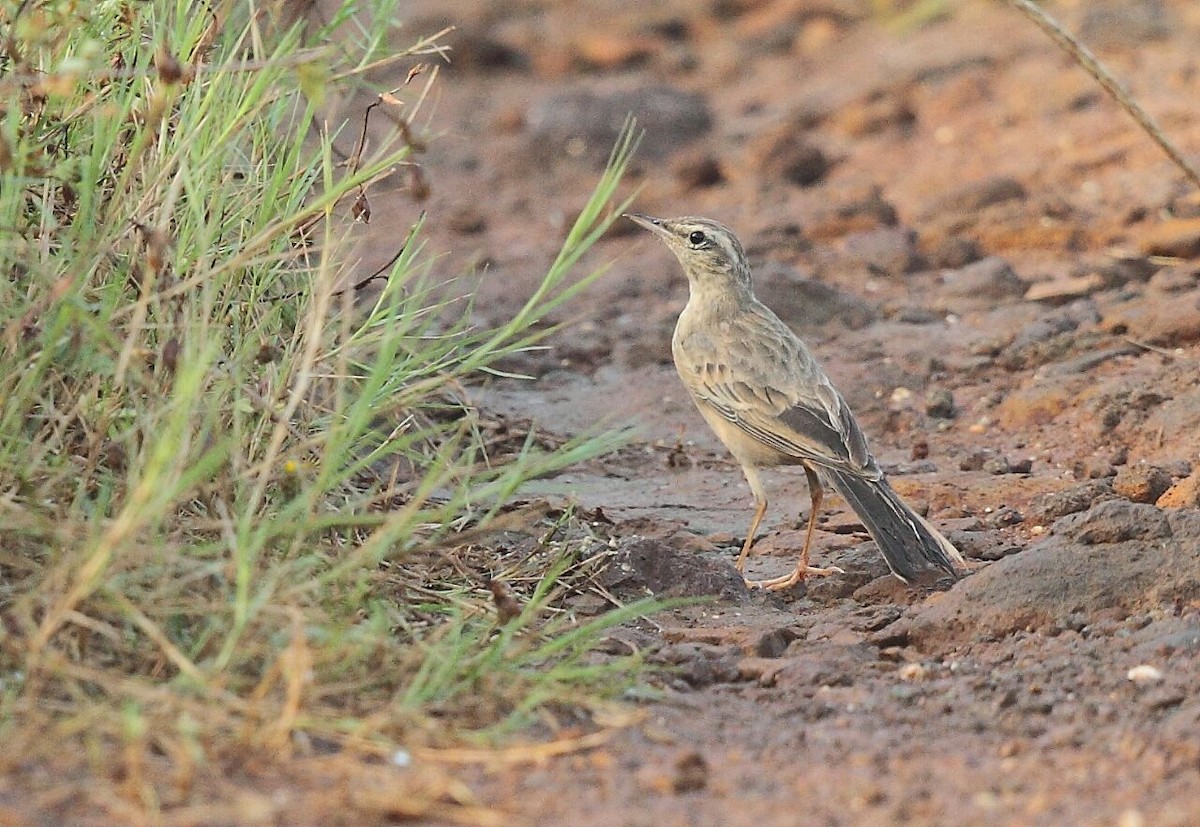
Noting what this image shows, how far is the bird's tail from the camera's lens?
565cm

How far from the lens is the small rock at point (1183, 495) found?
5781mm

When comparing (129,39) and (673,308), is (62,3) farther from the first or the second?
(673,308)

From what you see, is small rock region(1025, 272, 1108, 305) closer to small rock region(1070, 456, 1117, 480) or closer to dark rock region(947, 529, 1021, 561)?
small rock region(1070, 456, 1117, 480)

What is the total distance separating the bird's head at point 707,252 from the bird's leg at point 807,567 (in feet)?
3.43

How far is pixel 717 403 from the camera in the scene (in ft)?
22.0

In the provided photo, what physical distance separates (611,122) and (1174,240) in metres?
4.67

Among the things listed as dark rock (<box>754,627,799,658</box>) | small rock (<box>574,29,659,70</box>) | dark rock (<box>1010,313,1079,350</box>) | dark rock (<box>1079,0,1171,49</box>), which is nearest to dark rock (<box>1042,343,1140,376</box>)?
dark rock (<box>1010,313,1079,350</box>)

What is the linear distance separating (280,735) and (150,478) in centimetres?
59

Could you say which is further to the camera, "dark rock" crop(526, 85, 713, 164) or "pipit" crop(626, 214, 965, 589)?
"dark rock" crop(526, 85, 713, 164)

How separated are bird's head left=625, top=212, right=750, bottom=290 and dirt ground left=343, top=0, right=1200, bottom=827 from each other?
729 mm

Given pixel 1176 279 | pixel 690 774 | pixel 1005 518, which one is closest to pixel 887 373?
pixel 1176 279

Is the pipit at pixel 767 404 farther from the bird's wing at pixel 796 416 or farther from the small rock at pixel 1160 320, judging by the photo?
the small rock at pixel 1160 320

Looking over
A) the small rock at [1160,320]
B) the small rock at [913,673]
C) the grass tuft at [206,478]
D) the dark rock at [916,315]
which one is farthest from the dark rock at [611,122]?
the small rock at [913,673]

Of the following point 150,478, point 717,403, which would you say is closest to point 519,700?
point 150,478
